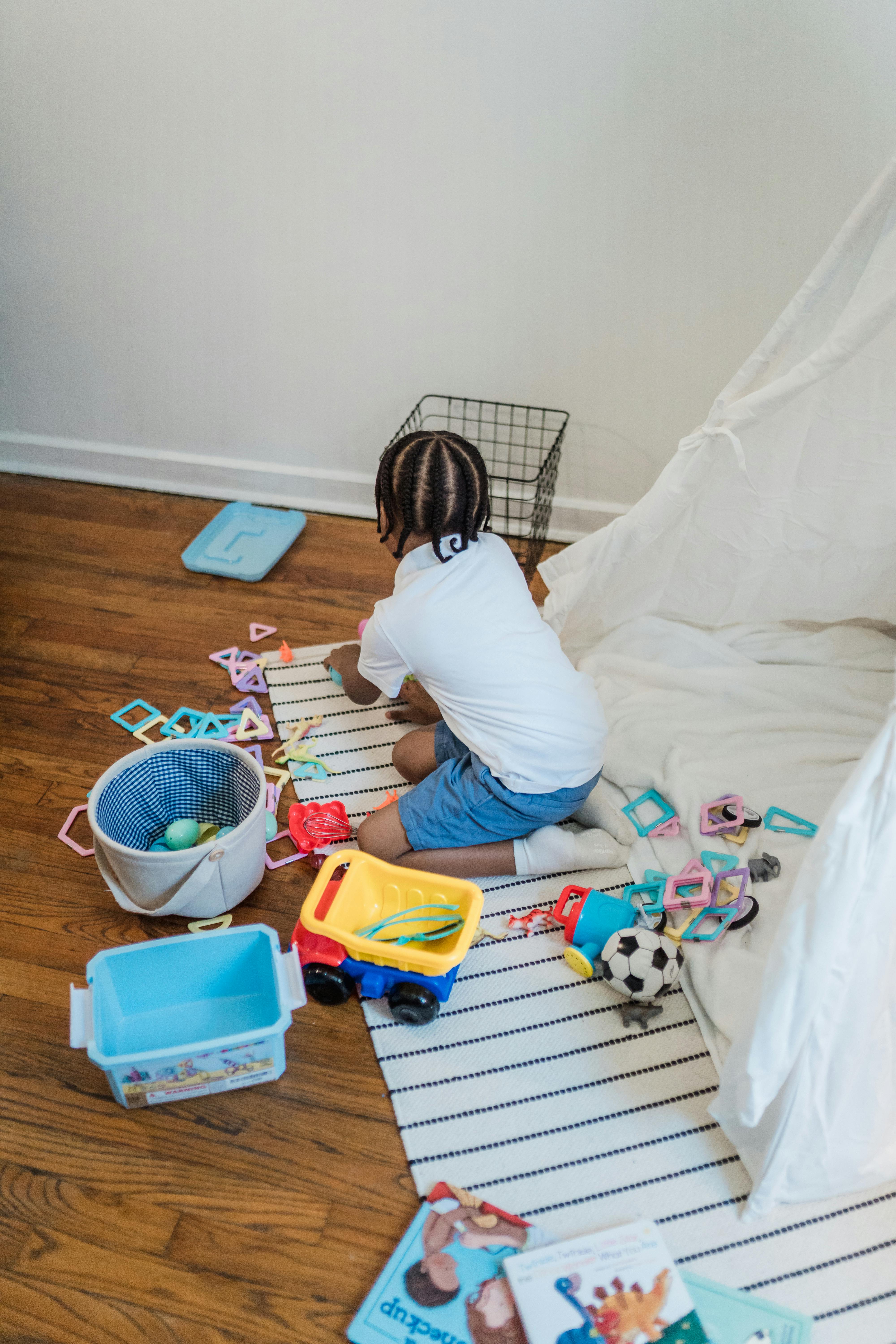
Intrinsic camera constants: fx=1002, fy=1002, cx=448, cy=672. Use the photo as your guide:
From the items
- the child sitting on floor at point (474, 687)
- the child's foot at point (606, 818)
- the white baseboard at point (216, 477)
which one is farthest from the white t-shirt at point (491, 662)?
the white baseboard at point (216, 477)

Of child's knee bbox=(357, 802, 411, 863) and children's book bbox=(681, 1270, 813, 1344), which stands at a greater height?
child's knee bbox=(357, 802, 411, 863)

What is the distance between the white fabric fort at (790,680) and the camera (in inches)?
43.9

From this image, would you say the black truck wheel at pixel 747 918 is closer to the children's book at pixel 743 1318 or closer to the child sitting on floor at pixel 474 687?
the child sitting on floor at pixel 474 687

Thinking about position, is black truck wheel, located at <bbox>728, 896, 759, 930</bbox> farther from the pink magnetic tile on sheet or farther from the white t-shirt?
the pink magnetic tile on sheet

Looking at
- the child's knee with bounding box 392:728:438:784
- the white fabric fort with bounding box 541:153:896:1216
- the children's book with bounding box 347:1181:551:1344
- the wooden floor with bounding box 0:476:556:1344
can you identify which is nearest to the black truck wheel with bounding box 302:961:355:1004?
the wooden floor with bounding box 0:476:556:1344

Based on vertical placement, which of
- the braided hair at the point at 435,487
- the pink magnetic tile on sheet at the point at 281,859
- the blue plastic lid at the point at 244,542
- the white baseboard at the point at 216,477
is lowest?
the pink magnetic tile on sheet at the point at 281,859

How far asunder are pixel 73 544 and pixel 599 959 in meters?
1.62

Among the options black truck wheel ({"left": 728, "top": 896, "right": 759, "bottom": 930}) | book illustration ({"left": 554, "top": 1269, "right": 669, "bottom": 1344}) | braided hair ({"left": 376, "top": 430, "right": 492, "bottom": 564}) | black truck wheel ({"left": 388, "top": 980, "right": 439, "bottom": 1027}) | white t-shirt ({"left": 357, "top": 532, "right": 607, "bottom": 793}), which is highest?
braided hair ({"left": 376, "top": 430, "right": 492, "bottom": 564})

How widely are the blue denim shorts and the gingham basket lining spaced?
259 mm

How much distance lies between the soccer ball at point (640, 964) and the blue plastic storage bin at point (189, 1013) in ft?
1.45

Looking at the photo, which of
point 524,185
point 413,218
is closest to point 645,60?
point 524,185

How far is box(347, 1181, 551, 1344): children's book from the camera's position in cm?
112

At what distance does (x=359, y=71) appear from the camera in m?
1.97

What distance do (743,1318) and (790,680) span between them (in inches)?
43.8
